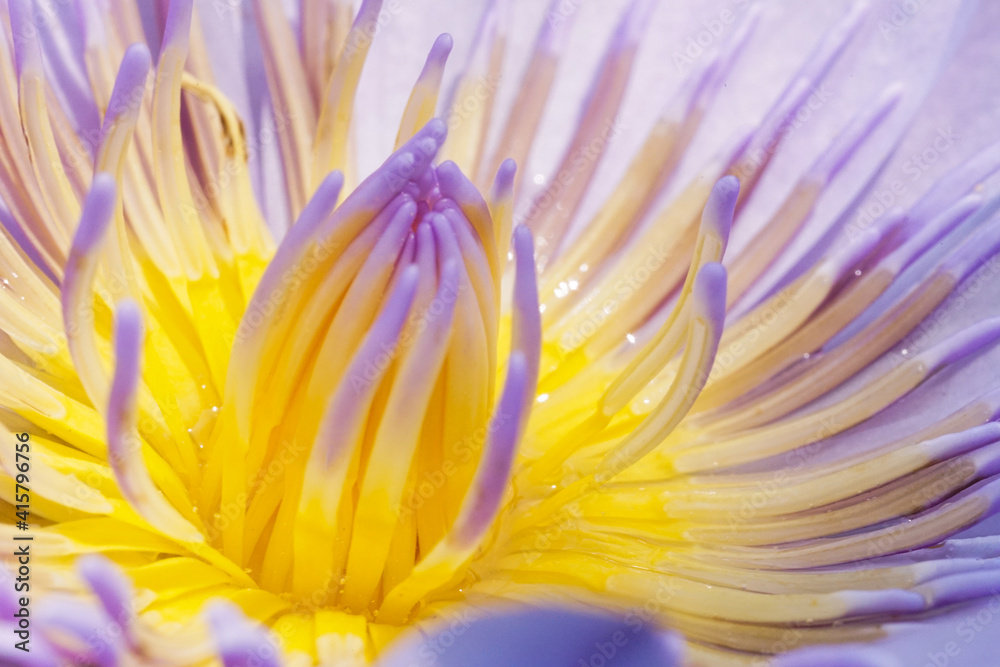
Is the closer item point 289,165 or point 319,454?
point 319,454

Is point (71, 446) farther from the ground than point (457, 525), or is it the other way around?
point (71, 446)

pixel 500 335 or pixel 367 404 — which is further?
pixel 500 335

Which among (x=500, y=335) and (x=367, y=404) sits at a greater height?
(x=500, y=335)

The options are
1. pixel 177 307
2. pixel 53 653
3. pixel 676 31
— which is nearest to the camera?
pixel 53 653

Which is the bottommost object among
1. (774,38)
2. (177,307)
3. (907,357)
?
(907,357)

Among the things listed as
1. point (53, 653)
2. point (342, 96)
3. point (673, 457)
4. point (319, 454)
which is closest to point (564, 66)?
point (342, 96)

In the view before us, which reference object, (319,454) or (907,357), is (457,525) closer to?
(319,454)

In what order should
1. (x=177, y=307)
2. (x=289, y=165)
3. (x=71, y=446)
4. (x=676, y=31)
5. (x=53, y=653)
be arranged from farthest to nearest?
1. (x=676, y=31)
2. (x=289, y=165)
3. (x=177, y=307)
4. (x=71, y=446)
5. (x=53, y=653)
